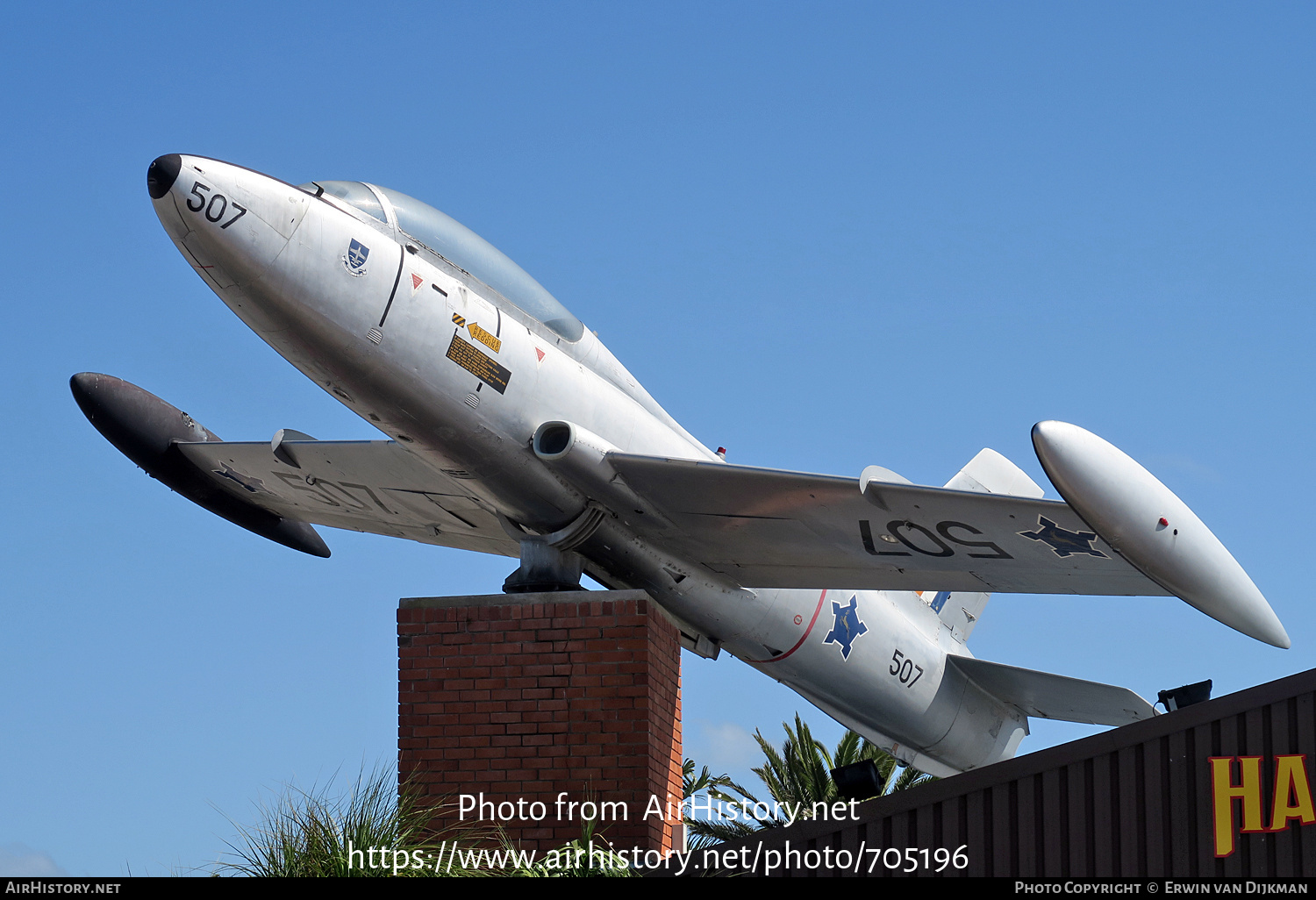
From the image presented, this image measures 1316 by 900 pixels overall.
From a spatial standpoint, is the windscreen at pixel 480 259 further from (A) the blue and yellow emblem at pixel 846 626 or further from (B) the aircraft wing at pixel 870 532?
(A) the blue and yellow emblem at pixel 846 626

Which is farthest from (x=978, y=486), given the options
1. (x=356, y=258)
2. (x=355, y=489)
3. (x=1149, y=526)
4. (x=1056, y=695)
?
(x=356, y=258)

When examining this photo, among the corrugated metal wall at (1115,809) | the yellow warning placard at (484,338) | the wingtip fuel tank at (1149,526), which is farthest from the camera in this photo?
the yellow warning placard at (484,338)

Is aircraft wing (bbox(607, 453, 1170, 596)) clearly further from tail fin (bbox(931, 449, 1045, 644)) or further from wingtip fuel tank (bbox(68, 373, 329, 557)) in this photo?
wingtip fuel tank (bbox(68, 373, 329, 557))

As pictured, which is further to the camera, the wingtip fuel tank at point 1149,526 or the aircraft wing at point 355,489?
the aircraft wing at point 355,489

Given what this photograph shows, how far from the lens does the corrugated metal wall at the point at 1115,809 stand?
8.96 metres

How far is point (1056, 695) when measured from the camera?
15.3 m

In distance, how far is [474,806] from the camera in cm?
1158

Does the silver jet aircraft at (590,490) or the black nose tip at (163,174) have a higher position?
the black nose tip at (163,174)

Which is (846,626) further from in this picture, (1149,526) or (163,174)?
(163,174)

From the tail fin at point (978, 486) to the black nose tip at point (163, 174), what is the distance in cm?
904

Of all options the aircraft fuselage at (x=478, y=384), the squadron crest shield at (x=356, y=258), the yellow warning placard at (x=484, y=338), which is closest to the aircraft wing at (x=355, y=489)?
the aircraft fuselage at (x=478, y=384)

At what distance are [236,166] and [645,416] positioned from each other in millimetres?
4117

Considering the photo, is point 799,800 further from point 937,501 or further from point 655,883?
point 655,883

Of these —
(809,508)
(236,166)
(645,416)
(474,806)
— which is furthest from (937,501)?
(236,166)
